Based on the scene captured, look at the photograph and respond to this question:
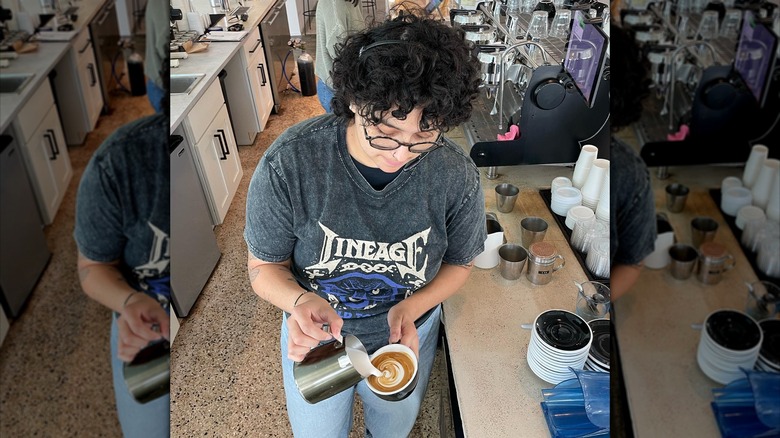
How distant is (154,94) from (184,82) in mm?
3059

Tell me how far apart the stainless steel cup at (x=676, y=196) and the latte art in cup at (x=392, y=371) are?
1102 millimetres

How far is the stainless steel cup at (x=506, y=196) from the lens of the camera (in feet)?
6.57

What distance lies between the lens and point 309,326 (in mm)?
1182

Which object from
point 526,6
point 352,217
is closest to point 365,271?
point 352,217

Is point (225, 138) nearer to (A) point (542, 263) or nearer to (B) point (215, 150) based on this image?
(B) point (215, 150)

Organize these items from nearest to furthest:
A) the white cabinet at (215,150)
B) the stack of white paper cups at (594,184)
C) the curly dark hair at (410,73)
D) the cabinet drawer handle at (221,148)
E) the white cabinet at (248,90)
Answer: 1. the curly dark hair at (410,73)
2. the stack of white paper cups at (594,184)
3. the white cabinet at (215,150)
4. the cabinet drawer handle at (221,148)
5. the white cabinet at (248,90)

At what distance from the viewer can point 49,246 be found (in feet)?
0.45

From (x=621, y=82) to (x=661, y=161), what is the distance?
0.08 feet

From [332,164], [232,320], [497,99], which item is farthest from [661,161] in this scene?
[232,320]

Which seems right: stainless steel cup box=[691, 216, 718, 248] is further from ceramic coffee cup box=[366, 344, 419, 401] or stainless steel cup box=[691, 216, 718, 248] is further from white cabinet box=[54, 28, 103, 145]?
ceramic coffee cup box=[366, 344, 419, 401]

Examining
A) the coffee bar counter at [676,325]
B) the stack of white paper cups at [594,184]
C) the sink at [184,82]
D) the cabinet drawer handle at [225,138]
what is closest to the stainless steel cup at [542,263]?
the stack of white paper cups at [594,184]

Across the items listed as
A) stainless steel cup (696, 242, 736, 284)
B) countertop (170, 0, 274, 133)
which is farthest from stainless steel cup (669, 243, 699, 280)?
countertop (170, 0, 274, 133)

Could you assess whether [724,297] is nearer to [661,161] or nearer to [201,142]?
[661,161]

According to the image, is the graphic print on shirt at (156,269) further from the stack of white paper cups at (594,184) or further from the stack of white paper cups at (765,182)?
the stack of white paper cups at (594,184)
